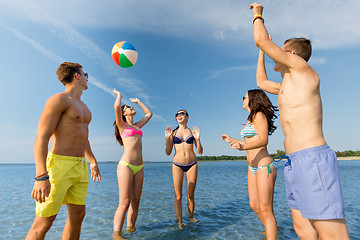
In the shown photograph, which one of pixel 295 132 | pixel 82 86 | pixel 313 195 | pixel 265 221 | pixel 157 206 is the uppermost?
pixel 82 86

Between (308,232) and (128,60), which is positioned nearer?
(308,232)

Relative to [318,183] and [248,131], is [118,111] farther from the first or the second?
[318,183]

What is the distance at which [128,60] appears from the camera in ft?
20.0

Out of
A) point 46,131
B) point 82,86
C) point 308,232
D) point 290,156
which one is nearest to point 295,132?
point 290,156

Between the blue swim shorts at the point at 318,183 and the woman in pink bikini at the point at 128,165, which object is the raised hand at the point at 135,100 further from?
the blue swim shorts at the point at 318,183

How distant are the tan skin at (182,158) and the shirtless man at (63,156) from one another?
288 centimetres

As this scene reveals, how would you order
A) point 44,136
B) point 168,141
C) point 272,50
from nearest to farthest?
point 272,50
point 44,136
point 168,141

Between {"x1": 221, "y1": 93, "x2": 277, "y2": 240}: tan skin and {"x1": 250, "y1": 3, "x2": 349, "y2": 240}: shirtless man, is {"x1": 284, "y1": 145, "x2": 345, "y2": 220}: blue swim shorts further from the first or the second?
{"x1": 221, "y1": 93, "x2": 277, "y2": 240}: tan skin

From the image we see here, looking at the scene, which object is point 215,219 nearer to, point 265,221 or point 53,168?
point 265,221

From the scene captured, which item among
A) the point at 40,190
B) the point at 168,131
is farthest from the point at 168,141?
the point at 40,190

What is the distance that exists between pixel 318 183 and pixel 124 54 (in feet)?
18.1

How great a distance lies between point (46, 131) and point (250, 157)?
3.41m

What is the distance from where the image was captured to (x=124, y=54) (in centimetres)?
603

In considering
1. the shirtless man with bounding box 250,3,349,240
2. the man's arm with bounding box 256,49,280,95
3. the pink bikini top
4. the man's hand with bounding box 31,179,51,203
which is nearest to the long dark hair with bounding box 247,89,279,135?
the man's arm with bounding box 256,49,280,95
